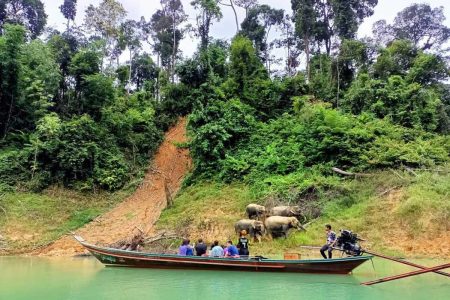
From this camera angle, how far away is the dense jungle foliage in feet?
72.3

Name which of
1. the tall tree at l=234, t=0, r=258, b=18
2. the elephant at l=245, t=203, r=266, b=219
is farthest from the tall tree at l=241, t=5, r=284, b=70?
the elephant at l=245, t=203, r=266, b=219

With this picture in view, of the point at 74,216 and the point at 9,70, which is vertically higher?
the point at 9,70

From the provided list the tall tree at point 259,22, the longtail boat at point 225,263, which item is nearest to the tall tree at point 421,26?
the tall tree at point 259,22

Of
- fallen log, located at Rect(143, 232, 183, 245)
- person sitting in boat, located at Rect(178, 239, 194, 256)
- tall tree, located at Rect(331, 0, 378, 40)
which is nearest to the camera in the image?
person sitting in boat, located at Rect(178, 239, 194, 256)

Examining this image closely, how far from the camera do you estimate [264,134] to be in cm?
2556

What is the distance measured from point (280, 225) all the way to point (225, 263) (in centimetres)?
484

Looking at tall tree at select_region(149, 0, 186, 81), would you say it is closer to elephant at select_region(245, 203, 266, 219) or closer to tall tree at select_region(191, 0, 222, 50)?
tall tree at select_region(191, 0, 222, 50)

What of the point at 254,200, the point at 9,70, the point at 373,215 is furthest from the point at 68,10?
the point at 373,215

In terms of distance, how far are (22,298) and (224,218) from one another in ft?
37.1

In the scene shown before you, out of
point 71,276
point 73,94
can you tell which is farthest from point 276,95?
point 71,276

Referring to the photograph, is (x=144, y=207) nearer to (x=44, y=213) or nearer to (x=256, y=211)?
(x=44, y=213)

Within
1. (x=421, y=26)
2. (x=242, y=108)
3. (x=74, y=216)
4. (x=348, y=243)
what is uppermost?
(x=421, y=26)

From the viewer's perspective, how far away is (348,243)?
1285 centimetres

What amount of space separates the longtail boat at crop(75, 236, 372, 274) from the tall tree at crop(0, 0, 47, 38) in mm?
29156
